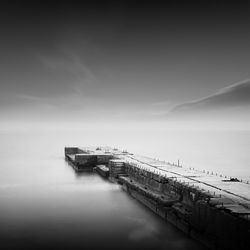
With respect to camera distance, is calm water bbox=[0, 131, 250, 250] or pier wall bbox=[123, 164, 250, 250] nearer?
pier wall bbox=[123, 164, 250, 250]

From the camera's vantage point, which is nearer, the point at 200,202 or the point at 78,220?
the point at 200,202

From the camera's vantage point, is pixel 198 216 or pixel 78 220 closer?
pixel 198 216

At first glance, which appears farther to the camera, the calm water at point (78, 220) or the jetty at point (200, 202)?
the calm water at point (78, 220)

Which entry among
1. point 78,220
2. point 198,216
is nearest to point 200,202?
point 198,216

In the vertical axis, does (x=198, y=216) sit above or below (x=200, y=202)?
below

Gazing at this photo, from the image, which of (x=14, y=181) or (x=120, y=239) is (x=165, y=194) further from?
(x=14, y=181)

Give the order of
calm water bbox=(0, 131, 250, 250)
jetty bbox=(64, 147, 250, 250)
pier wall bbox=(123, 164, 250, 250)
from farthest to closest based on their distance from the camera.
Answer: calm water bbox=(0, 131, 250, 250)
jetty bbox=(64, 147, 250, 250)
pier wall bbox=(123, 164, 250, 250)

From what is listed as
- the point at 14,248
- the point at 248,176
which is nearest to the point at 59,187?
the point at 14,248

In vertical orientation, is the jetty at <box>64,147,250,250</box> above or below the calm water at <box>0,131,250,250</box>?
above

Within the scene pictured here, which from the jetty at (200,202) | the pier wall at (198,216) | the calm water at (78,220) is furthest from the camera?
the calm water at (78,220)

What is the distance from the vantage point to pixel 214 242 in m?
16.0

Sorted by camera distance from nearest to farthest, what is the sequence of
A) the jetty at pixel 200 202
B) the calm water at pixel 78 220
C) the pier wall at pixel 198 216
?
the pier wall at pixel 198 216, the jetty at pixel 200 202, the calm water at pixel 78 220

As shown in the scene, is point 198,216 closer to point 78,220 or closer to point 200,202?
Result: point 200,202

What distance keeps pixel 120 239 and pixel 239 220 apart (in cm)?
809
